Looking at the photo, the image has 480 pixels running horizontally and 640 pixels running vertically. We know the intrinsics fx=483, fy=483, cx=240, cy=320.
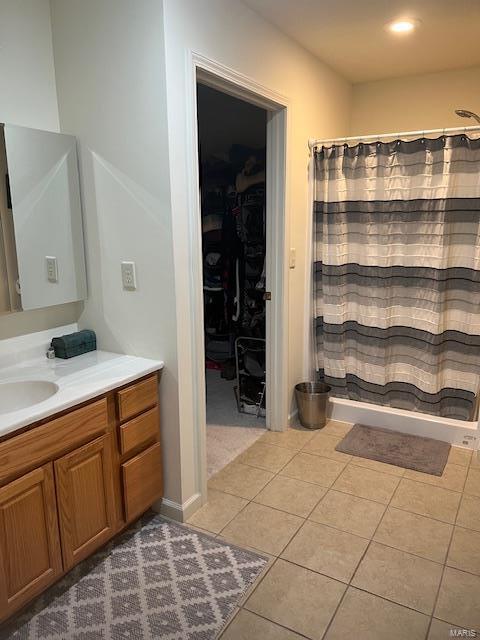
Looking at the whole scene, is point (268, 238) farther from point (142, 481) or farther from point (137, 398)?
point (142, 481)

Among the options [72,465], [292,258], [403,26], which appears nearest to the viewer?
[72,465]

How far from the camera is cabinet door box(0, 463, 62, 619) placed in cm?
163

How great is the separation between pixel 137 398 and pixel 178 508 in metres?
0.62

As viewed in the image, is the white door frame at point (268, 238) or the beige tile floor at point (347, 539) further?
the white door frame at point (268, 238)

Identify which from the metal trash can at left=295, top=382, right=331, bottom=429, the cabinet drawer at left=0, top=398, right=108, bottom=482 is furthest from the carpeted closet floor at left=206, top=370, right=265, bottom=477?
the cabinet drawer at left=0, top=398, right=108, bottom=482

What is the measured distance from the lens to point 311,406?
3266 millimetres

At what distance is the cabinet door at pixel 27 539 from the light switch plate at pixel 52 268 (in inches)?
35.7

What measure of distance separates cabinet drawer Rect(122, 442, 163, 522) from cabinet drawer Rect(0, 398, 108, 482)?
280mm

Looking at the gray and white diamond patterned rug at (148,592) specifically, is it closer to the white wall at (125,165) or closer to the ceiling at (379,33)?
the white wall at (125,165)

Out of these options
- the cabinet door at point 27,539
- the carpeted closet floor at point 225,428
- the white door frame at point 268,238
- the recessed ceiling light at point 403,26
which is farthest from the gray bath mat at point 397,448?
the recessed ceiling light at point 403,26

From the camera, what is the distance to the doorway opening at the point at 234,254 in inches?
145

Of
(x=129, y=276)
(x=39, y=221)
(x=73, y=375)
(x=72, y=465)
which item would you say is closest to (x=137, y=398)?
(x=73, y=375)

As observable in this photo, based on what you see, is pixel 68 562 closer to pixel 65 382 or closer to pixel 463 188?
pixel 65 382

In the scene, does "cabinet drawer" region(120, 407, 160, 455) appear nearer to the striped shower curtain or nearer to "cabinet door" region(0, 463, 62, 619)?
"cabinet door" region(0, 463, 62, 619)
